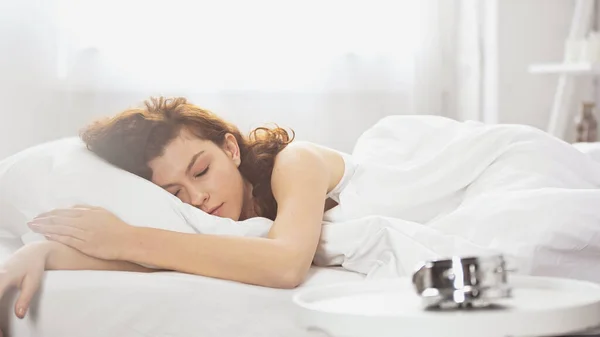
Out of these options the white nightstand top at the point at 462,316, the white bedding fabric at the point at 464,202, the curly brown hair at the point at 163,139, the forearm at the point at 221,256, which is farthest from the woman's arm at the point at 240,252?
the white nightstand top at the point at 462,316

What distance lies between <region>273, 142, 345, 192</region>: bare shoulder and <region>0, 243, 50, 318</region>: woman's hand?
42cm

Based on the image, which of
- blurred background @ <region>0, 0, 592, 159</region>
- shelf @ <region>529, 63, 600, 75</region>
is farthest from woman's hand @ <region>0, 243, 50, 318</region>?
shelf @ <region>529, 63, 600, 75</region>

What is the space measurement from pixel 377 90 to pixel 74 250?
1721 millimetres

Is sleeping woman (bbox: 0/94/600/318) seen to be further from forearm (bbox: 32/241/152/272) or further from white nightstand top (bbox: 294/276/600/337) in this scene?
white nightstand top (bbox: 294/276/600/337)

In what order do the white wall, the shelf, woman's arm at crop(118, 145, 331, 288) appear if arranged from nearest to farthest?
woman's arm at crop(118, 145, 331, 288), the shelf, the white wall

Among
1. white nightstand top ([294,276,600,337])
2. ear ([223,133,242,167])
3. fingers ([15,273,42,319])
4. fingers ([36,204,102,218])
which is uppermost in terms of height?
white nightstand top ([294,276,600,337])

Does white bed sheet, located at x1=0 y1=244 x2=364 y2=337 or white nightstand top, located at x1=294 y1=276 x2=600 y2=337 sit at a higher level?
white nightstand top, located at x1=294 y1=276 x2=600 y2=337

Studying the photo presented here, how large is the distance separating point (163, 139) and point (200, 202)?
123mm

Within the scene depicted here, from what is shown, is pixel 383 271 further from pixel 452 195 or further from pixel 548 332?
pixel 548 332

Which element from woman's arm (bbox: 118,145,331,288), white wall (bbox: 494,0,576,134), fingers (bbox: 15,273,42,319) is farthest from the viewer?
white wall (bbox: 494,0,576,134)

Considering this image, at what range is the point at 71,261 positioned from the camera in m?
1.25

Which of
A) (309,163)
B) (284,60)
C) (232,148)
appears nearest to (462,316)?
(309,163)

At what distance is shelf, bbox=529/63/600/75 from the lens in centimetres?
267

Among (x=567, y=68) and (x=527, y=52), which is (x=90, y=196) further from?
(x=527, y=52)
